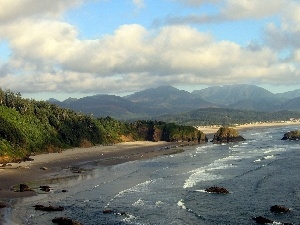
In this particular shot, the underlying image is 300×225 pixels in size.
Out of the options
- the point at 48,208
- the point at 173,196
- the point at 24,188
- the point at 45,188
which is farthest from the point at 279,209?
the point at 24,188

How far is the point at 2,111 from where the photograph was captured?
11325 cm

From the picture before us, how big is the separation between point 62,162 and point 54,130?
32.7 meters

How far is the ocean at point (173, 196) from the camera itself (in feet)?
150

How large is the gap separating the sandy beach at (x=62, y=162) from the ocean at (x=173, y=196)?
5537mm

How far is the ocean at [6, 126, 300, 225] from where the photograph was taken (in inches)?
1805

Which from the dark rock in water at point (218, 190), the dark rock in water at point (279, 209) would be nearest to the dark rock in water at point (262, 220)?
the dark rock in water at point (279, 209)

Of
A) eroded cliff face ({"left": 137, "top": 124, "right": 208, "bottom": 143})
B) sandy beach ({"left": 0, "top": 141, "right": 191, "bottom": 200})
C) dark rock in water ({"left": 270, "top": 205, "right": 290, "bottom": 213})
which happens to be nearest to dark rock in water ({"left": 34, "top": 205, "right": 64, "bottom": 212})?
sandy beach ({"left": 0, "top": 141, "right": 191, "bottom": 200})

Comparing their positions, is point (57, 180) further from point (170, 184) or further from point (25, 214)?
point (25, 214)

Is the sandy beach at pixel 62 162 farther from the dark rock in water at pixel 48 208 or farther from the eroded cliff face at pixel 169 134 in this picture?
the eroded cliff face at pixel 169 134

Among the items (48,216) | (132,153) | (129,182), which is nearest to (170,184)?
(129,182)

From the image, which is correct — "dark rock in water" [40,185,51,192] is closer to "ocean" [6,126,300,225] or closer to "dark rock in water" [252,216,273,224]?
"ocean" [6,126,300,225]

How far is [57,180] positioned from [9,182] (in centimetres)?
839

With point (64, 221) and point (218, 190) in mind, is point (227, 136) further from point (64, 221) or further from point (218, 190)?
point (64, 221)

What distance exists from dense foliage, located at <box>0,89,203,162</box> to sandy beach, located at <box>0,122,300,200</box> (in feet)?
17.8
